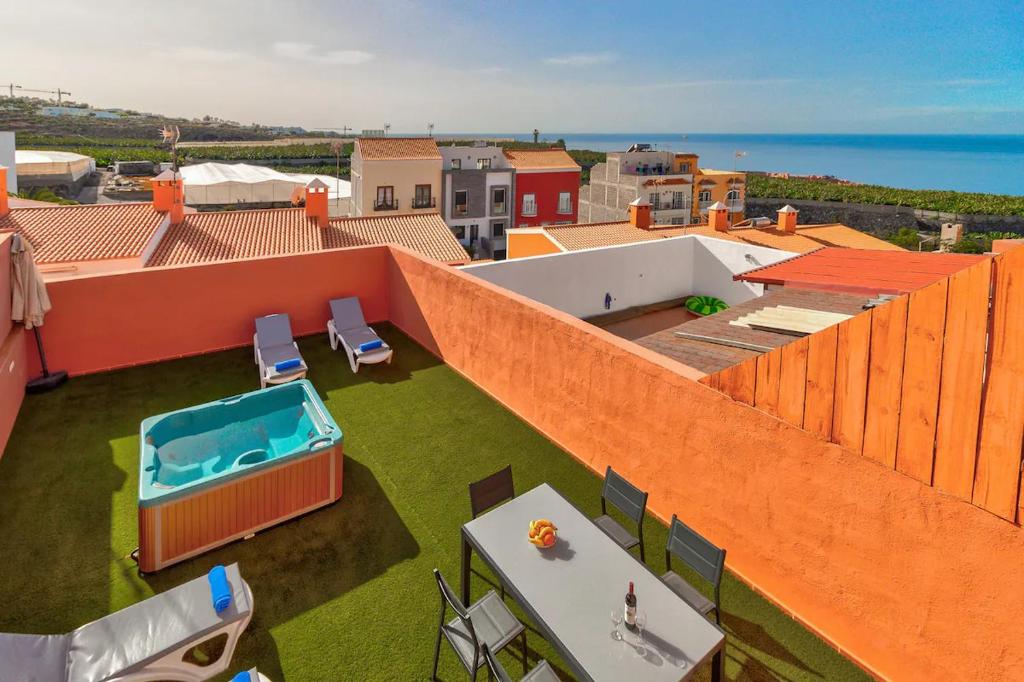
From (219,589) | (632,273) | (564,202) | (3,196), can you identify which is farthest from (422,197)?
(219,589)

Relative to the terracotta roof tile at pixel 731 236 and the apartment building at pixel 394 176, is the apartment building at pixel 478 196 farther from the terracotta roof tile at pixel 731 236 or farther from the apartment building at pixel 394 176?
the terracotta roof tile at pixel 731 236

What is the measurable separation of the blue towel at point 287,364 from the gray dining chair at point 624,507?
221 inches

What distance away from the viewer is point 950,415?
3.57 metres

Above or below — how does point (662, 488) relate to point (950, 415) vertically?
below

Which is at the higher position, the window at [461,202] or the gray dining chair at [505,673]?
the window at [461,202]

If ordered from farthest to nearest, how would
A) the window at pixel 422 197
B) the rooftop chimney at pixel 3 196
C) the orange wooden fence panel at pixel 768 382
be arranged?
the window at pixel 422 197, the rooftop chimney at pixel 3 196, the orange wooden fence panel at pixel 768 382

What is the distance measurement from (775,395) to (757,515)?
1093 millimetres

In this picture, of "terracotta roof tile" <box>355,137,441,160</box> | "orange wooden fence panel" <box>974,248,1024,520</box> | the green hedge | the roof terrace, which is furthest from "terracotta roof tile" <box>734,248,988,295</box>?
the green hedge

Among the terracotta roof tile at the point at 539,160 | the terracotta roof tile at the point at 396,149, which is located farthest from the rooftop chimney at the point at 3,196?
the terracotta roof tile at the point at 539,160

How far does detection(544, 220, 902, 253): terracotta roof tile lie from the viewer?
62.2 feet

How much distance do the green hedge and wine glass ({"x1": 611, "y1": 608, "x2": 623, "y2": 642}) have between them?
74.7 meters

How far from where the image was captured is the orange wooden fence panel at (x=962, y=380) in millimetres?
3414

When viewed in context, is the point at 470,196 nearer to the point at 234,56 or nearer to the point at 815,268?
the point at 234,56

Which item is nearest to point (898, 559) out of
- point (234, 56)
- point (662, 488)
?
point (662, 488)
